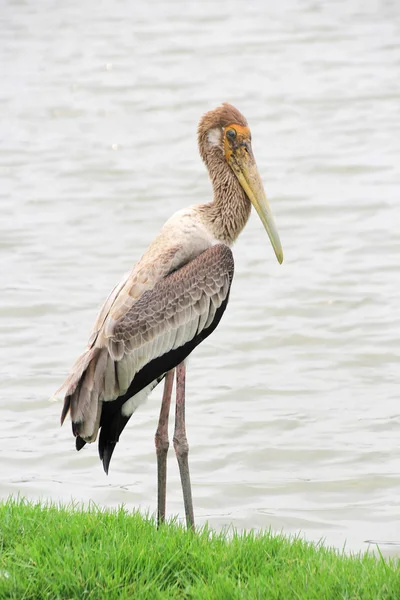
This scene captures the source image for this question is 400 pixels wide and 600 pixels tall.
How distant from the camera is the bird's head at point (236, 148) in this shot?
259 inches

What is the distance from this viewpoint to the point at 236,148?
21.6 ft

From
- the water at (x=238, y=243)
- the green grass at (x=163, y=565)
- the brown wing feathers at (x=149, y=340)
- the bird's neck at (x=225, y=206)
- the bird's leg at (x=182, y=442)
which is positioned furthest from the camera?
the water at (x=238, y=243)

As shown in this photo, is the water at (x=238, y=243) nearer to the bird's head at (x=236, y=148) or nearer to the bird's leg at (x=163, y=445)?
the bird's leg at (x=163, y=445)

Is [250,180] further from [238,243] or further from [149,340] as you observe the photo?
[238,243]

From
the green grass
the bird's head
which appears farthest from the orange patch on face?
the green grass

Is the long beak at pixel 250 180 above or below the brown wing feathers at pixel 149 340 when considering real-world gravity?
above

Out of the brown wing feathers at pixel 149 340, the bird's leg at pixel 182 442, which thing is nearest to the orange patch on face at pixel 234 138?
the brown wing feathers at pixel 149 340

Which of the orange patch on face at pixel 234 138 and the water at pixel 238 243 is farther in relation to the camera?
the water at pixel 238 243

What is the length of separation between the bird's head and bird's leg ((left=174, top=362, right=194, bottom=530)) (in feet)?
2.65

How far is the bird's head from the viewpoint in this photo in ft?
21.6

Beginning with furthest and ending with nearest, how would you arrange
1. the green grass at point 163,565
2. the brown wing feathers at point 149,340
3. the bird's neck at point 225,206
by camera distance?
the bird's neck at point 225,206
the brown wing feathers at point 149,340
the green grass at point 163,565

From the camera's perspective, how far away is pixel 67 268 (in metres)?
12.4

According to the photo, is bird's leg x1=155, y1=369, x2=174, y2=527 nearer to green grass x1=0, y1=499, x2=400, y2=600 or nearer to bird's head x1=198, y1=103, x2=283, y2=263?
green grass x1=0, y1=499, x2=400, y2=600

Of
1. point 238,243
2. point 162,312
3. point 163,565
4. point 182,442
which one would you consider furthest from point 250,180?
point 238,243
